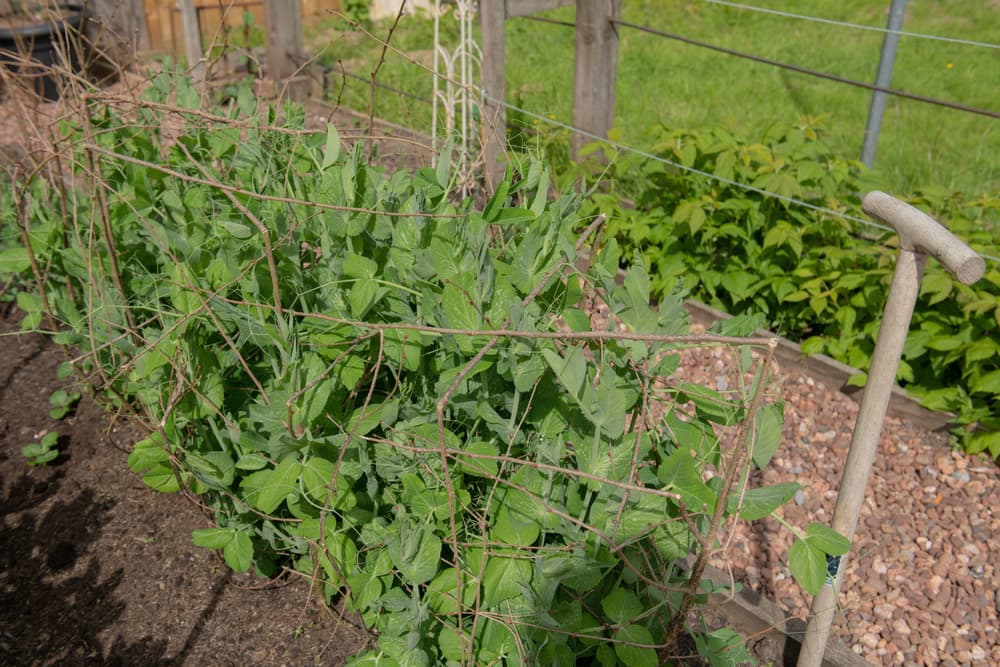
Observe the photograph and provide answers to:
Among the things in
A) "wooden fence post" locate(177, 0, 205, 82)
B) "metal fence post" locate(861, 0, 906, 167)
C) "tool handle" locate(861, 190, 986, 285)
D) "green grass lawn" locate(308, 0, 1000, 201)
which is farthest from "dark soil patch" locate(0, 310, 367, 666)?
"wooden fence post" locate(177, 0, 205, 82)

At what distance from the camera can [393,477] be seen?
186cm

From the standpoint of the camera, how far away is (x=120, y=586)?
2.38 meters

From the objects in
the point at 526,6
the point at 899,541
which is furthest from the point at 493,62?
the point at 899,541

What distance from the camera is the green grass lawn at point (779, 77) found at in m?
5.02

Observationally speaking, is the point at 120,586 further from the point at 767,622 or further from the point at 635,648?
the point at 767,622

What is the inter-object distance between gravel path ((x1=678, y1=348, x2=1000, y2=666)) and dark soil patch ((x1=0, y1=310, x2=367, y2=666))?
1303mm

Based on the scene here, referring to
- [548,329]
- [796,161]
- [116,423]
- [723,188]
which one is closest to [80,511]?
[116,423]

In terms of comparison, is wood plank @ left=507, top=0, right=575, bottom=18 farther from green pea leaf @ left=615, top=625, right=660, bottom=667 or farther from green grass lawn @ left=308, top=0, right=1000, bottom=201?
green pea leaf @ left=615, top=625, right=660, bottom=667

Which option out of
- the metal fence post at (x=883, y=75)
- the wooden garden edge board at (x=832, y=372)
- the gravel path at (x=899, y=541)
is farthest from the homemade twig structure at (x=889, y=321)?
the metal fence post at (x=883, y=75)

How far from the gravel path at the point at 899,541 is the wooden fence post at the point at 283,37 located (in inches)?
175

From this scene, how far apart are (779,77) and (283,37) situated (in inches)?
139

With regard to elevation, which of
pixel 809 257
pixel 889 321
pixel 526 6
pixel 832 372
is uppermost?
pixel 526 6

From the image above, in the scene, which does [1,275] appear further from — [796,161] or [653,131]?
[796,161]

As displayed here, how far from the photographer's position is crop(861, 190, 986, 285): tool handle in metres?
1.49
